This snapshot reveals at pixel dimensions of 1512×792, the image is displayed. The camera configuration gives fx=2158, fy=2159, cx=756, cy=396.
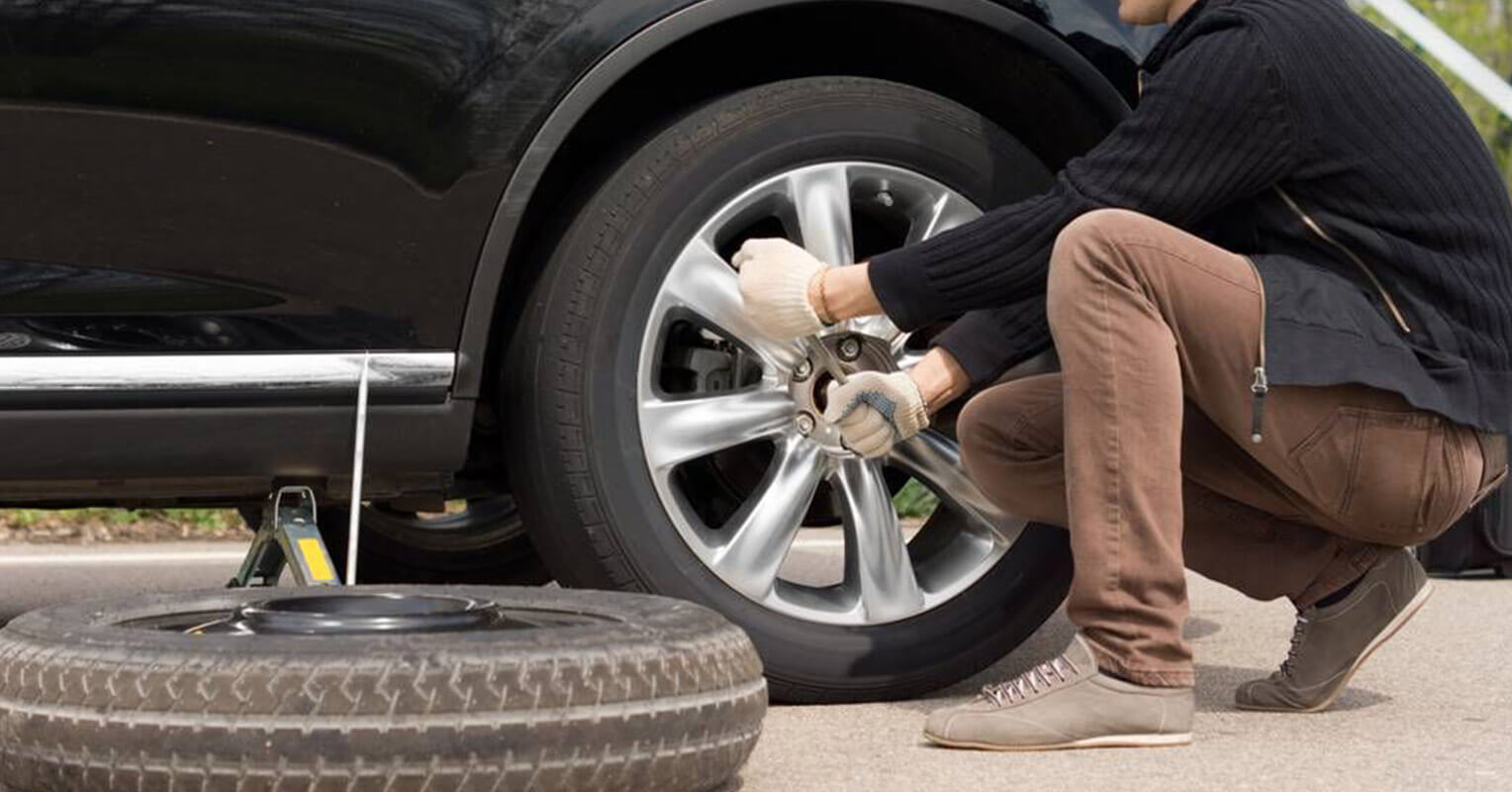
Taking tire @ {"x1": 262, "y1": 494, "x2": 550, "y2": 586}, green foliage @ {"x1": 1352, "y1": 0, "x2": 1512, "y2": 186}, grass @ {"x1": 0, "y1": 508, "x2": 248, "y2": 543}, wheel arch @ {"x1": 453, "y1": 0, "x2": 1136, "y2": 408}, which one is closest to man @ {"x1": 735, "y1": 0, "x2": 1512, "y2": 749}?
wheel arch @ {"x1": 453, "y1": 0, "x2": 1136, "y2": 408}

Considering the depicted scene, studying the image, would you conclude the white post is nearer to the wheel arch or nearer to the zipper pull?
the wheel arch

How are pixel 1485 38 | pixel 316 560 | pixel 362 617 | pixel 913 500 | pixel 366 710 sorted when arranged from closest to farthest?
pixel 366 710, pixel 362 617, pixel 316 560, pixel 913 500, pixel 1485 38

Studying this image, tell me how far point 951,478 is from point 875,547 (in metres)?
A: 0.19

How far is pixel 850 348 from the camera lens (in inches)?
127

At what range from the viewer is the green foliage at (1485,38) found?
10242mm

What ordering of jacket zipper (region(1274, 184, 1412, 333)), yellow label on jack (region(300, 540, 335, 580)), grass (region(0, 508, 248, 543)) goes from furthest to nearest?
grass (region(0, 508, 248, 543)) → yellow label on jack (region(300, 540, 335, 580)) → jacket zipper (region(1274, 184, 1412, 333))

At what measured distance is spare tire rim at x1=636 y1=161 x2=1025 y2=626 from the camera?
317 centimetres

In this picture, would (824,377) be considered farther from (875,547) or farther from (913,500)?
(913,500)

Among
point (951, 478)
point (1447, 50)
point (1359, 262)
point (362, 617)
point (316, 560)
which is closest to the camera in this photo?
point (362, 617)

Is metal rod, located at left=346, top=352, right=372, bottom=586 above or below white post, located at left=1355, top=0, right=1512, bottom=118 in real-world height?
below

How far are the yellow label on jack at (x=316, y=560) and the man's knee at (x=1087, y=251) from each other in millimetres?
1101

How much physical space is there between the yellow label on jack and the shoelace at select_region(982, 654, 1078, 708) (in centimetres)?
97

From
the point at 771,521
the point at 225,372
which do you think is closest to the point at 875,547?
the point at 771,521

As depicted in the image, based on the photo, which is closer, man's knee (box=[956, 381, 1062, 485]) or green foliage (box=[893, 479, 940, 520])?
man's knee (box=[956, 381, 1062, 485])
